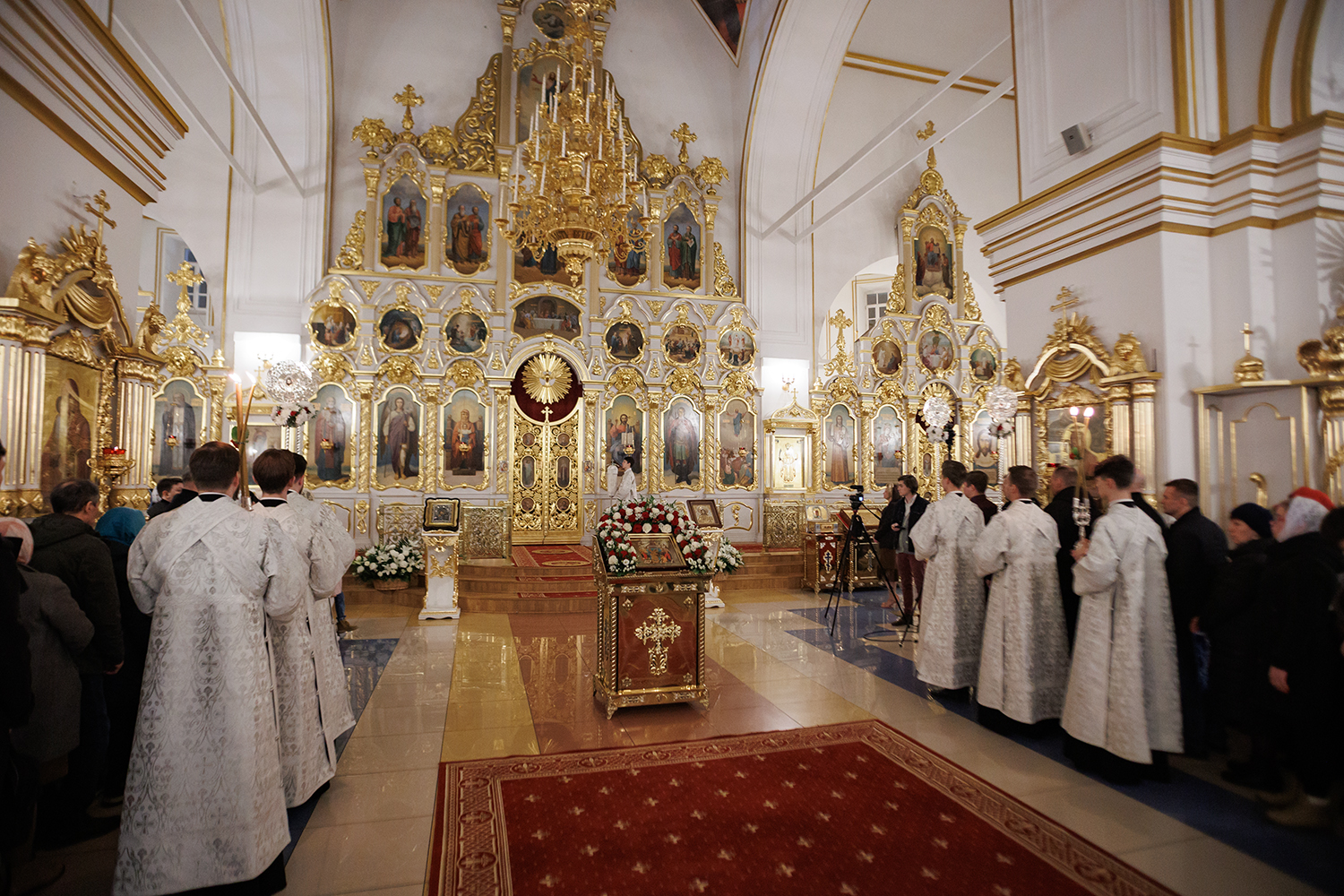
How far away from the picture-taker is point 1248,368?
15.6 ft

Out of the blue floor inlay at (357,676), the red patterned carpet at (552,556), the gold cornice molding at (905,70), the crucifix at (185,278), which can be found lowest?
the blue floor inlay at (357,676)

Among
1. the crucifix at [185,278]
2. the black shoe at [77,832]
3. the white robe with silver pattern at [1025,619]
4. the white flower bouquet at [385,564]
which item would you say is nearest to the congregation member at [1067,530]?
the white robe with silver pattern at [1025,619]

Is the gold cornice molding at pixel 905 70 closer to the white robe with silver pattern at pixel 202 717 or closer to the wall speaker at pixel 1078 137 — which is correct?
the wall speaker at pixel 1078 137

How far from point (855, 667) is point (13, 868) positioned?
581 centimetres

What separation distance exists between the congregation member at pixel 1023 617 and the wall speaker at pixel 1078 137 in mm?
2916

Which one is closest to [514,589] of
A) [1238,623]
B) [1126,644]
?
[1126,644]

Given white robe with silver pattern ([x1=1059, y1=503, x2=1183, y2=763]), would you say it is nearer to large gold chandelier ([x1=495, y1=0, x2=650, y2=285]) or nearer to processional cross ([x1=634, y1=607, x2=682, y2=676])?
processional cross ([x1=634, y1=607, x2=682, y2=676])

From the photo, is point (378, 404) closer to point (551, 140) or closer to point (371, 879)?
point (551, 140)

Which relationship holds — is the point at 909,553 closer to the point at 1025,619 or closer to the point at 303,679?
the point at 1025,619

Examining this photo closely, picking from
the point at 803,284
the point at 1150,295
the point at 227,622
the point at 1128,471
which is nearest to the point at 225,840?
the point at 227,622

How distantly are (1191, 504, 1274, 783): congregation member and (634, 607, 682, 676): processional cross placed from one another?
11.3ft

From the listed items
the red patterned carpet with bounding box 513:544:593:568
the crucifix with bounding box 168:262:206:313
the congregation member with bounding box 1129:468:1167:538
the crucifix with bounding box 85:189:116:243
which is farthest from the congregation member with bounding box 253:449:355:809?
the crucifix with bounding box 168:262:206:313

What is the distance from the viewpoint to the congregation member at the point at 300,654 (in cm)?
347

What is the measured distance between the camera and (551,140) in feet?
25.3
